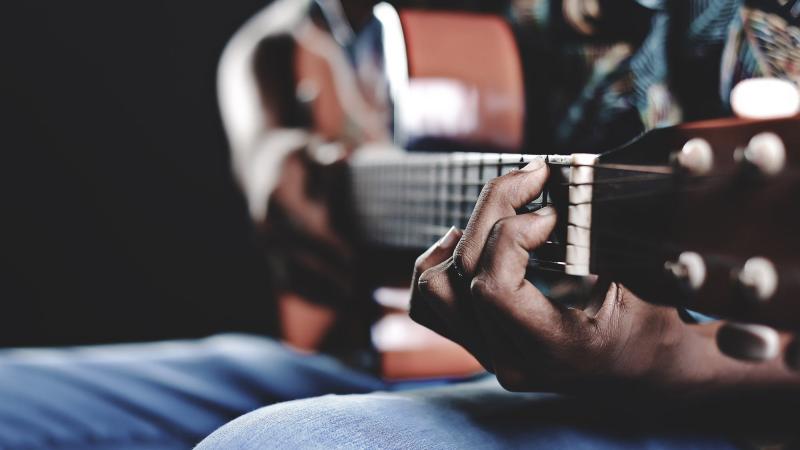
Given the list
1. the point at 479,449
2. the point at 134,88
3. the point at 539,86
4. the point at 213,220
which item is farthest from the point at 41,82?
the point at 479,449

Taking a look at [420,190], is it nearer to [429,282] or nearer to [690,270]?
[429,282]

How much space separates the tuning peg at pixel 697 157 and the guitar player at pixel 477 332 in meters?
0.09

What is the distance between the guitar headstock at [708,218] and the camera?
38 centimetres

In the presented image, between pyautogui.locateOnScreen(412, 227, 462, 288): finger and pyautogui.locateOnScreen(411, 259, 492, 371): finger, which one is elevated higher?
pyautogui.locateOnScreen(412, 227, 462, 288): finger

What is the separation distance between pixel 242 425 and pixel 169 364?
47cm

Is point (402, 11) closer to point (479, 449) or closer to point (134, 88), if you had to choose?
point (479, 449)

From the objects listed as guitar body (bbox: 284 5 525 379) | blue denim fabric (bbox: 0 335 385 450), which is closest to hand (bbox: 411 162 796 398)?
guitar body (bbox: 284 5 525 379)

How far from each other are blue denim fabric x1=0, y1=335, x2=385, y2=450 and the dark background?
0.81m

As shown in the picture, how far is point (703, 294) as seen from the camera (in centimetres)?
41

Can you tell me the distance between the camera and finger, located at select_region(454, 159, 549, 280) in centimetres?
46

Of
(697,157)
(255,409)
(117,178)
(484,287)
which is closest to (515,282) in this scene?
(484,287)

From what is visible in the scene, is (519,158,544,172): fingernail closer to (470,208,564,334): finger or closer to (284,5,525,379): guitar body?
(470,208,564,334): finger

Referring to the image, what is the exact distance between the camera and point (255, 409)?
2.15 ft

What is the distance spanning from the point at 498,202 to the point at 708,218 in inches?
4.9
